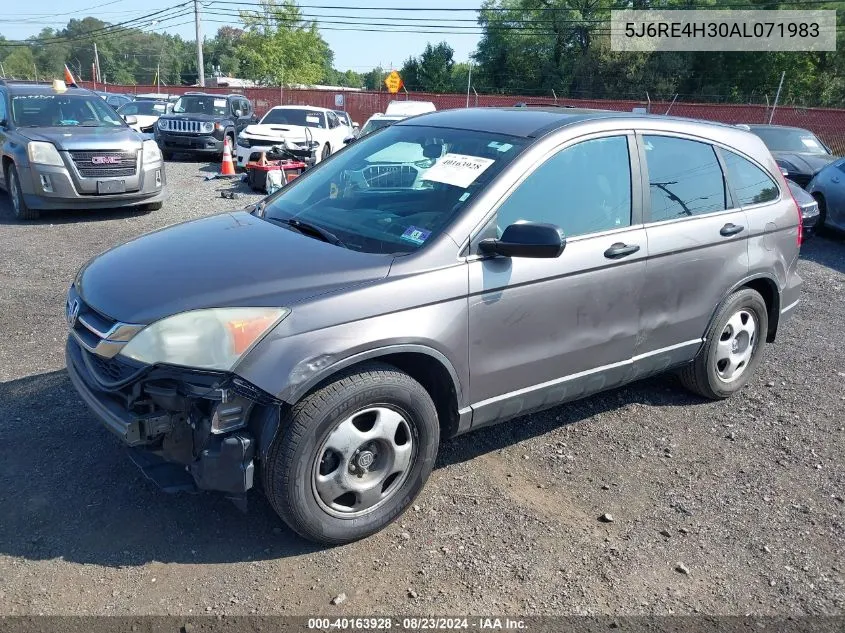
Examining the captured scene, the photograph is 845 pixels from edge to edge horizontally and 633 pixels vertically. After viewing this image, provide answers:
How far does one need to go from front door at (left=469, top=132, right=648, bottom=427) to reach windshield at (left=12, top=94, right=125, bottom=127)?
841 cm

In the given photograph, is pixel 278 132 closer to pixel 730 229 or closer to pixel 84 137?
pixel 84 137

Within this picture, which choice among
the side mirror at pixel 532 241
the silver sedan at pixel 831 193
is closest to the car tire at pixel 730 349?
the side mirror at pixel 532 241

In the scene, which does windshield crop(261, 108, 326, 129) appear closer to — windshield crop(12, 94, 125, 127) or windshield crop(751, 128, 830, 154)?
windshield crop(12, 94, 125, 127)

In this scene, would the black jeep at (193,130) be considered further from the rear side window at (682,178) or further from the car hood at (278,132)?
the rear side window at (682,178)

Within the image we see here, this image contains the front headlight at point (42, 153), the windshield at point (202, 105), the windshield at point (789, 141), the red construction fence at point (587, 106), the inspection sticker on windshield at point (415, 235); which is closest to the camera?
the inspection sticker on windshield at point (415, 235)

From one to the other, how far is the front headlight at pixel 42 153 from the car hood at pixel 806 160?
1115 cm

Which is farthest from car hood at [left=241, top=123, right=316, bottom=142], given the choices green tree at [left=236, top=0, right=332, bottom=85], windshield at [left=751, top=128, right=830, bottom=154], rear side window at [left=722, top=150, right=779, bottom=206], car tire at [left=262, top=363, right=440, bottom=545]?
green tree at [left=236, top=0, right=332, bottom=85]

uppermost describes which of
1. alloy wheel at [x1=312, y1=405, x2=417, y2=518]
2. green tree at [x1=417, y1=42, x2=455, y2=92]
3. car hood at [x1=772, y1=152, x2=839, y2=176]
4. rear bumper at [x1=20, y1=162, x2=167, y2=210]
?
green tree at [x1=417, y1=42, x2=455, y2=92]

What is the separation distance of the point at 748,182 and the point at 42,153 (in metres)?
8.21

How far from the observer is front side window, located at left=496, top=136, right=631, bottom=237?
3438 millimetres

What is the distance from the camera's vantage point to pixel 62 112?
9.82m

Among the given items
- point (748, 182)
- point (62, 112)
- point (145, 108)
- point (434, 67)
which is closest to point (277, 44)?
point (434, 67)

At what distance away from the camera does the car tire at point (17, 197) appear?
9.19 m

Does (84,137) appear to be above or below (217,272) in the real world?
above
